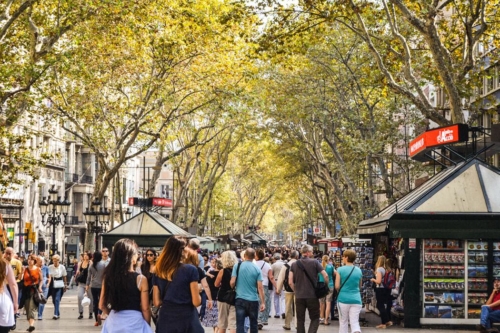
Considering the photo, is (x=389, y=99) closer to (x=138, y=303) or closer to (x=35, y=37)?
(x=35, y=37)

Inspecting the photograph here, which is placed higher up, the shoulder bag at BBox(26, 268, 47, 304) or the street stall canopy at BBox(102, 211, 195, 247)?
the street stall canopy at BBox(102, 211, 195, 247)

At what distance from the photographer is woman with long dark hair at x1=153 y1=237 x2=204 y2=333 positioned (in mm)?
9477

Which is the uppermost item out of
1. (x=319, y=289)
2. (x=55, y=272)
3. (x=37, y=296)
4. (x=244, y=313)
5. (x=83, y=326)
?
(x=319, y=289)

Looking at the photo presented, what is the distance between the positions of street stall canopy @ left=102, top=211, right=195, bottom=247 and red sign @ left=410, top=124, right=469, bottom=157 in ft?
33.0

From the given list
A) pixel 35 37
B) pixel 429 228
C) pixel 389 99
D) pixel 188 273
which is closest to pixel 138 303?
pixel 188 273

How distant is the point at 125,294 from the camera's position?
8.58 metres

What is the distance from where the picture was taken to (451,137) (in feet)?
63.1

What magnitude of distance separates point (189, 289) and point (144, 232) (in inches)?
783

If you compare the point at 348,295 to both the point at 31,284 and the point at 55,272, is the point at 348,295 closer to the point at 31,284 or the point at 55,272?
the point at 31,284

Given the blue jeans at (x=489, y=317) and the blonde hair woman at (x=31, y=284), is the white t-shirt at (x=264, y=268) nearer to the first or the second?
the blonde hair woman at (x=31, y=284)

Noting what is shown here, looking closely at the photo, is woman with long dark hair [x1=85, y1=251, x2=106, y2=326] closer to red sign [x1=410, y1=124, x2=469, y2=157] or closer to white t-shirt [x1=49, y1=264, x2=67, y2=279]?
white t-shirt [x1=49, y1=264, x2=67, y2=279]

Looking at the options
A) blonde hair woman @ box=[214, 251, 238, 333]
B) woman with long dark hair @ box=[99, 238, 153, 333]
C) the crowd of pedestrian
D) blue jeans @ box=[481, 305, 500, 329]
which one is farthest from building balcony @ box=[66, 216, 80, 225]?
woman with long dark hair @ box=[99, 238, 153, 333]

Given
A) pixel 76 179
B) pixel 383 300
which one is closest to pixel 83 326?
pixel 383 300

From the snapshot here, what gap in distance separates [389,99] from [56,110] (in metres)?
13.0
